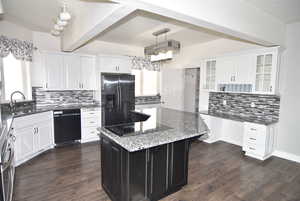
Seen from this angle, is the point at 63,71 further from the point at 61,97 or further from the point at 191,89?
the point at 191,89

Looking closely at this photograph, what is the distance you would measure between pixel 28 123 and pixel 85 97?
1710mm

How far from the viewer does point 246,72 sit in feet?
11.8

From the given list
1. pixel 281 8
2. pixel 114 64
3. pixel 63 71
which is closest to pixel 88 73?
pixel 63 71

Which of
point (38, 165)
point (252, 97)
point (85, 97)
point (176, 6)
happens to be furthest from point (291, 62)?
point (38, 165)

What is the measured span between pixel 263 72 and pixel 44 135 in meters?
4.87

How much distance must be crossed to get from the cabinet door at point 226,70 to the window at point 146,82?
81.3 inches

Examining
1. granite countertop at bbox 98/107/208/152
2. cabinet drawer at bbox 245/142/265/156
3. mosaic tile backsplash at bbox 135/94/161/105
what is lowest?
cabinet drawer at bbox 245/142/265/156

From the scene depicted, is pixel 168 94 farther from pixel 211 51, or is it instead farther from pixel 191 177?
pixel 191 177

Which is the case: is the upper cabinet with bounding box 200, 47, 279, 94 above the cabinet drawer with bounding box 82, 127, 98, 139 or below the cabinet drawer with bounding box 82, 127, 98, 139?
above

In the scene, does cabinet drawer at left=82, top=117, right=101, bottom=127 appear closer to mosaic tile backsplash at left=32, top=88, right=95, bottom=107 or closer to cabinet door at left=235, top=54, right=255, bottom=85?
mosaic tile backsplash at left=32, top=88, right=95, bottom=107

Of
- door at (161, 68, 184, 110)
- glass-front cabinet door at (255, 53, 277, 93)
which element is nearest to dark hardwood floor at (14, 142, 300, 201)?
glass-front cabinet door at (255, 53, 277, 93)

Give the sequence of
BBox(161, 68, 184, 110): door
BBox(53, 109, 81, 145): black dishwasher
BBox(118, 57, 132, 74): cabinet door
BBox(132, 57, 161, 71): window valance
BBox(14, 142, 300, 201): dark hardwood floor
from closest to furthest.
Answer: BBox(14, 142, 300, 201): dark hardwood floor < BBox(53, 109, 81, 145): black dishwasher < BBox(118, 57, 132, 74): cabinet door < BBox(132, 57, 161, 71): window valance < BBox(161, 68, 184, 110): door

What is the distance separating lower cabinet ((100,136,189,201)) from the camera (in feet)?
5.82

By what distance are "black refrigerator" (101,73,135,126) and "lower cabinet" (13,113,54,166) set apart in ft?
4.14
